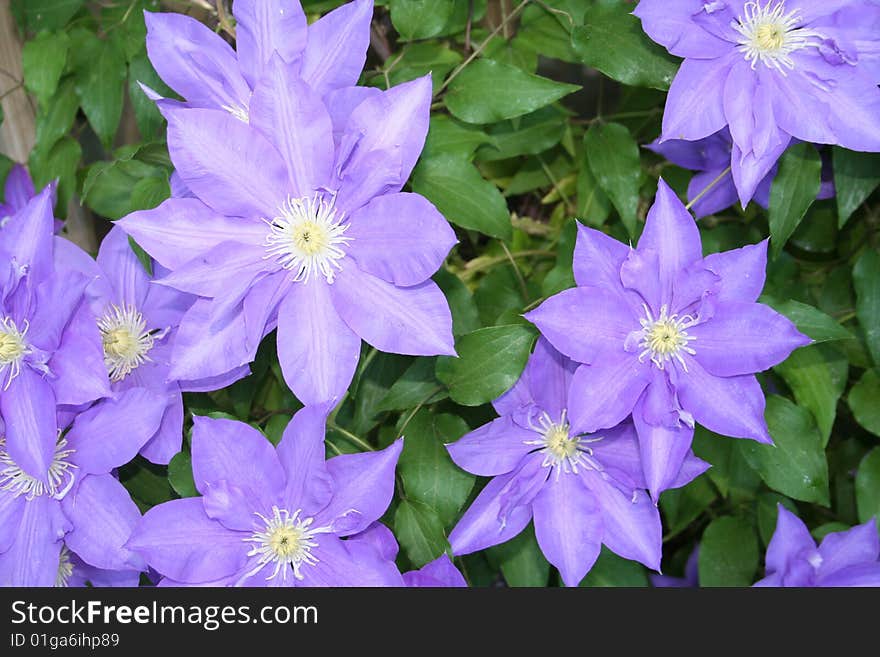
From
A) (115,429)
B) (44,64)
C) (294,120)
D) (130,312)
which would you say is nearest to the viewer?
(294,120)

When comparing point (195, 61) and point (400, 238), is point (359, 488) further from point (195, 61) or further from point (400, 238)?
point (195, 61)

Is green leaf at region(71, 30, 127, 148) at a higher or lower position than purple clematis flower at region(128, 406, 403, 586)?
higher

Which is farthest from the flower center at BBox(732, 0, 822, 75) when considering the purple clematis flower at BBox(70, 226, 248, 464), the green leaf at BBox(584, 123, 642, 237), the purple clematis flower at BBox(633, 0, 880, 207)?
the purple clematis flower at BBox(70, 226, 248, 464)

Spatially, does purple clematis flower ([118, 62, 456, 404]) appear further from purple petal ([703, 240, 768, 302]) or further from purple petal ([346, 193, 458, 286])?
purple petal ([703, 240, 768, 302])

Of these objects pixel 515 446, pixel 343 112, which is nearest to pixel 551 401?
pixel 515 446

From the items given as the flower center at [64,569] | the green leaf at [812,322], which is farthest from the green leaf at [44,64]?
the green leaf at [812,322]

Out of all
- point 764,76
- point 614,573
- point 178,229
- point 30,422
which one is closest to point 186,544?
point 30,422

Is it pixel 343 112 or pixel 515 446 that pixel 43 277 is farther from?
pixel 515 446

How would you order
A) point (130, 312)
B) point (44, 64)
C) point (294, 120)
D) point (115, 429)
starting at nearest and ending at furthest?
1. point (294, 120)
2. point (115, 429)
3. point (130, 312)
4. point (44, 64)
